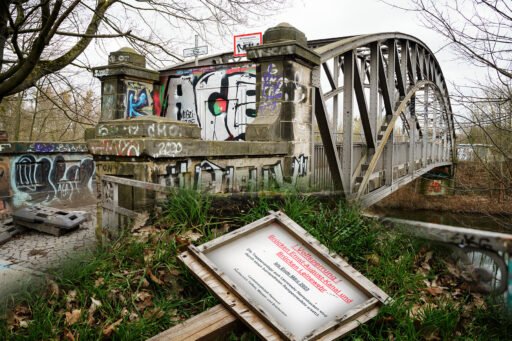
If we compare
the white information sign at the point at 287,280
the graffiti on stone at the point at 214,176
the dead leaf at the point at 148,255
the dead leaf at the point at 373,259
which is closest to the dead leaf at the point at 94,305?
the dead leaf at the point at 148,255

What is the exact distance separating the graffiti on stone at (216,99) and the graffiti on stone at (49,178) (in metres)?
2.99

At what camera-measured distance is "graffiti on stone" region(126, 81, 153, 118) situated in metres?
9.93

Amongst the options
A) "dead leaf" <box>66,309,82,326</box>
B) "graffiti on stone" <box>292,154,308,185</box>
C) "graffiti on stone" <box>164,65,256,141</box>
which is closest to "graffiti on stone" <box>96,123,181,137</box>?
"dead leaf" <box>66,309,82,326</box>

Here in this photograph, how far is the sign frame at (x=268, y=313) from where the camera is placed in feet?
8.11

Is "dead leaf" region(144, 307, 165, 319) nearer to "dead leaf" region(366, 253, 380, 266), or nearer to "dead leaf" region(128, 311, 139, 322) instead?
"dead leaf" region(128, 311, 139, 322)

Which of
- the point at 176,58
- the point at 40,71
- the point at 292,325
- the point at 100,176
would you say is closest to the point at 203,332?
the point at 292,325

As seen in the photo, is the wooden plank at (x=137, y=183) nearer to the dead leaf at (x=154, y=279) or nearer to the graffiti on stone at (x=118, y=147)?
the graffiti on stone at (x=118, y=147)

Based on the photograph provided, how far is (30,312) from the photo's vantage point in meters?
2.77

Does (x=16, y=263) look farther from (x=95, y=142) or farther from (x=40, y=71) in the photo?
(x=40, y=71)

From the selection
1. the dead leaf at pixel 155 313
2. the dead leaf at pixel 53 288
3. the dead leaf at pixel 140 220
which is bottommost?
the dead leaf at pixel 155 313

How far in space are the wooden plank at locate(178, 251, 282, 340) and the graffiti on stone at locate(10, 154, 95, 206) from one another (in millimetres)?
8846

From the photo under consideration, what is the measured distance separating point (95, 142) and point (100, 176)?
15.0 inches

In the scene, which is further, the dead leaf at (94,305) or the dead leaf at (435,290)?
the dead leaf at (435,290)

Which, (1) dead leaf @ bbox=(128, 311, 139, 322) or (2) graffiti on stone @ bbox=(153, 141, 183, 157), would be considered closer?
(1) dead leaf @ bbox=(128, 311, 139, 322)
